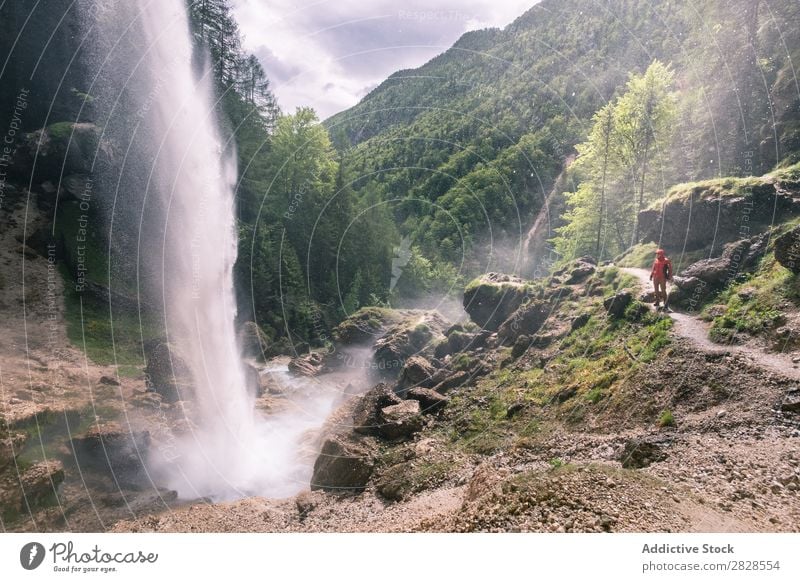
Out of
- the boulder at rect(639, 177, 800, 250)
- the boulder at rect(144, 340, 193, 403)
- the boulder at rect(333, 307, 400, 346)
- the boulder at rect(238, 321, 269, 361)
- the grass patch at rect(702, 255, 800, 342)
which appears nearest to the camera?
the grass patch at rect(702, 255, 800, 342)

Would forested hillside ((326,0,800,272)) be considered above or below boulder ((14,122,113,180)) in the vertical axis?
above

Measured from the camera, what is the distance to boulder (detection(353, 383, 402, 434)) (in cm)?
1680

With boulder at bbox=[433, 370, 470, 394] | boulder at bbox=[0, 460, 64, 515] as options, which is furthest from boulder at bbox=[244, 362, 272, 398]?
boulder at bbox=[433, 370, 470, 394]

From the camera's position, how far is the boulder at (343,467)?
1427 cm

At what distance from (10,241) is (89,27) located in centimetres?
1478

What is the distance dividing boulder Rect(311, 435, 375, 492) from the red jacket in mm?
12164

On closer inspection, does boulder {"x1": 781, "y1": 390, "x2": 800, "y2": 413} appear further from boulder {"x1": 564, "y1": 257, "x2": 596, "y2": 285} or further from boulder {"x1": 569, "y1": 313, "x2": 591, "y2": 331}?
boulder {"x1": 564, "y1": 257, "x2": 596, "y2": 285}

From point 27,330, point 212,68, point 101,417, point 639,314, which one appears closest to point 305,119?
point 212,68

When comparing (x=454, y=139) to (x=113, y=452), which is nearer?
(x=113, y=452)

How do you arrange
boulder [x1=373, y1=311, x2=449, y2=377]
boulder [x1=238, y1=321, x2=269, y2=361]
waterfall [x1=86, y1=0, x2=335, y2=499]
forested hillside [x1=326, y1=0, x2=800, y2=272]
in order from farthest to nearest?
forested hillside [x1=326, y1=0, x2=800, y2=272], boulder [x1=238, y1=321, x2=269, y2=361], boulder [x1=373, y1=311, x2=449, y2=377], waterfall [x1=86, y1=0, x2=335, y2=499]

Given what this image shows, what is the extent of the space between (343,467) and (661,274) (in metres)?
13.2

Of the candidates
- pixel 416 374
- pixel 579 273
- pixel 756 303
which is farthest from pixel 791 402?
pixel 416 374

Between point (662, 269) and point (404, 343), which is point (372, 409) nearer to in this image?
point (662, 269)

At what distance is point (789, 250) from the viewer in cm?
1252
